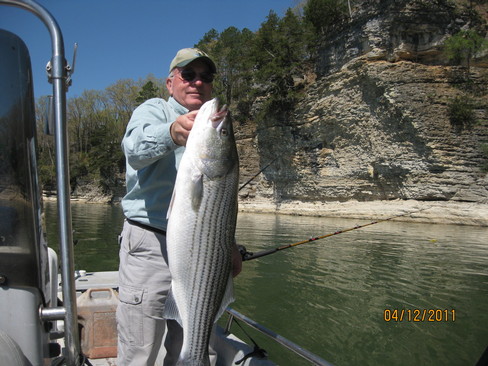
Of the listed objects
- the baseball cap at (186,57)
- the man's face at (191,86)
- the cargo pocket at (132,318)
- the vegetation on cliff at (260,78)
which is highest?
the vegetation on cliff at (260,78)

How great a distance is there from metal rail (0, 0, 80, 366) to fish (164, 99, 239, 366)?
1.80 feet

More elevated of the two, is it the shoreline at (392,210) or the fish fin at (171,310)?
the fish fin at (171,310)

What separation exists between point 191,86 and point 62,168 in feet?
4.34

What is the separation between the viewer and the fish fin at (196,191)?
6.55ft

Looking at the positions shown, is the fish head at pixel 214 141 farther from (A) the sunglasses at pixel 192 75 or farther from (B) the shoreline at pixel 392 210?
(B) the shoreline at pixel 392 210

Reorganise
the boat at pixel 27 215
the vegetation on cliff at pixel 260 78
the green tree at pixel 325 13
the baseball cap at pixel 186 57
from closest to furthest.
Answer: the boat at pixel 27 215
the baseball cap at pixel 186 57
the vegetation on cliff at pixel 260 78
the green tree at pixel 325 13

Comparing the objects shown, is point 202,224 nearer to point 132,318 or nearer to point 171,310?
point 171,310

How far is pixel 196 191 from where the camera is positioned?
200 centimetres

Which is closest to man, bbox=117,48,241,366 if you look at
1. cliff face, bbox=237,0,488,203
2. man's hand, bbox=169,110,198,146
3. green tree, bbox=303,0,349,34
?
man's hand, bbox=169,110,198,146

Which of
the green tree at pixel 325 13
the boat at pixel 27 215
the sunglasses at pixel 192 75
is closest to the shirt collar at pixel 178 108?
the sunglasses at pixel 192 75

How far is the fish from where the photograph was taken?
6.60 ft

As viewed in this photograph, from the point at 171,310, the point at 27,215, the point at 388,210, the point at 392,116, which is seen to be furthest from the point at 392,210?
the point at 27,215

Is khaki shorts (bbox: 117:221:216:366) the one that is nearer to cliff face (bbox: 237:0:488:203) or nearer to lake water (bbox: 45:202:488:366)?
lake water (bbox: 45:202:488:366)

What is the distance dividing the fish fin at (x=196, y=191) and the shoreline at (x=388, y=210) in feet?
59.6
